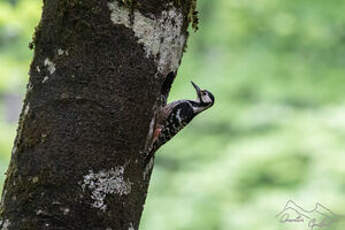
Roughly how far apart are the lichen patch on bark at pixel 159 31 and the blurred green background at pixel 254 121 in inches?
126

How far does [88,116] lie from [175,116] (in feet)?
5.55

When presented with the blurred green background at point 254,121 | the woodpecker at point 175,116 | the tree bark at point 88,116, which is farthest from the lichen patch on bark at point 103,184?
the blurred green background at point 254,121

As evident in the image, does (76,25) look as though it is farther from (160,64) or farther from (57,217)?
(57,217)

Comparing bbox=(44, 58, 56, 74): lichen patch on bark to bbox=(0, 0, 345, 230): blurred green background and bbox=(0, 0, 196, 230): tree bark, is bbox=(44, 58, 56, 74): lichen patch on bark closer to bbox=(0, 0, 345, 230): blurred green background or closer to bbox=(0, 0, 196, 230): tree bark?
bbox=(0, 0, 196, 230): tree bark

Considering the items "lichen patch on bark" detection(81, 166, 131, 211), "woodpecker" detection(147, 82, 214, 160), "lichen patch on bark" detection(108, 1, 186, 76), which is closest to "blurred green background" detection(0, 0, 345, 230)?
"woodpecker" detection(147, 82, 214, 160)

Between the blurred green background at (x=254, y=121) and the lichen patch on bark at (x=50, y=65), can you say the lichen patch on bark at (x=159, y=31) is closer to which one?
the lichen patch on bark at (x=50, y=65)

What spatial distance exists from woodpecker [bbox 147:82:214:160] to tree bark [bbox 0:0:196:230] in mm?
423

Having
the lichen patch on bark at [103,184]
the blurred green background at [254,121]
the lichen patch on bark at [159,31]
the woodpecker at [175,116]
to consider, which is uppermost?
the blurred green background at [254,121]

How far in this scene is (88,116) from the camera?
267 cm

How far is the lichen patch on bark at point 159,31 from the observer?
2.80 meters

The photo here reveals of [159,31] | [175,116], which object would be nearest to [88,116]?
[159,31]

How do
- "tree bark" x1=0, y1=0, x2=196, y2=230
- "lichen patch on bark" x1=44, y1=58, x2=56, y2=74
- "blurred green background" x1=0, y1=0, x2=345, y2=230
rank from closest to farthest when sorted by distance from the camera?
"tree bark" x1=0, y1=0, x2=196, y2=230 < "lichen patch on bark" x1=44, y1=58, x2=56, y2=74 < "blurred green background" x1=0, y1=0, x2=345, y2=230

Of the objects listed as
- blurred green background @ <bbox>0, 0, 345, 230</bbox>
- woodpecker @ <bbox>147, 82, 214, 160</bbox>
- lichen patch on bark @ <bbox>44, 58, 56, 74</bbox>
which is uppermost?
blurred green background @ <bbox>0, 0, 345, 230</bbox>

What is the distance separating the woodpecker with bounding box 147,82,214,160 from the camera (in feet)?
11.8
